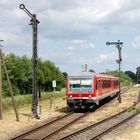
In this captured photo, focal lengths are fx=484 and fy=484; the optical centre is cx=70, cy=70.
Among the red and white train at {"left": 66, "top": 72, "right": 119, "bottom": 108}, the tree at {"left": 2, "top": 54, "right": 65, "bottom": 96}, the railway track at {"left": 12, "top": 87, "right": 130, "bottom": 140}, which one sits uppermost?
the tree at {"left": 2, "top": 54, "right": 65, "bottom": 96}

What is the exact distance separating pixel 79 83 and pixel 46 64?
77.1 meters

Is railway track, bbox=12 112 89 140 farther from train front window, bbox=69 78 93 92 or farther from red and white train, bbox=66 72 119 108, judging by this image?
train front window, bbox=69 78 93 92

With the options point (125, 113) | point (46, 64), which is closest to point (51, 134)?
point (125, 113)

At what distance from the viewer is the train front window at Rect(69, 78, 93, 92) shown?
34688mm

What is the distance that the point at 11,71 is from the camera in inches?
3568

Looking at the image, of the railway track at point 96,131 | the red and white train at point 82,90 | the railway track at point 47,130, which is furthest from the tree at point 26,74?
the railway track at point 96,131

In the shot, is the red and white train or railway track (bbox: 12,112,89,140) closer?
railway track (bbox: 12,112,89,140)

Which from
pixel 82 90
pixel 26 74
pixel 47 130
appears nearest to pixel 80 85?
pixel 82 90

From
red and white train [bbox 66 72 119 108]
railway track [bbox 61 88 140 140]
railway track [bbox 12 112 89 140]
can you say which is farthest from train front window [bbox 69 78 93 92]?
railway track [bbox 61 88 140 140]

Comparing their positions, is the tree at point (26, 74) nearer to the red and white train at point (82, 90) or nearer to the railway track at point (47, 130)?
the red and white train at point (82, 90)

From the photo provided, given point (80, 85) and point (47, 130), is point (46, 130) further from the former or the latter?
point (80, 85)

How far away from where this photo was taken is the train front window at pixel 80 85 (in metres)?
34.7

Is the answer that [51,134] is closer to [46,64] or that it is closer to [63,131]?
[63,131]

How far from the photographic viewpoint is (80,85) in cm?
3491
